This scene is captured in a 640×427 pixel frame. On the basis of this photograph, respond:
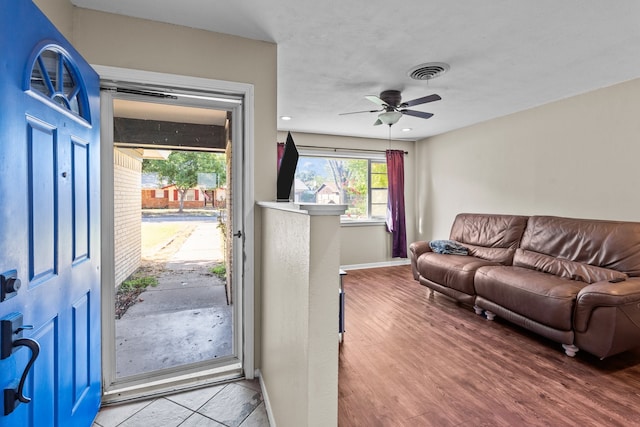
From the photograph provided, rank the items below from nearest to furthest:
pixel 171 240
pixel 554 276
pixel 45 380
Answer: pixel 45 380 < pixel 171 240 < pixel 554 276

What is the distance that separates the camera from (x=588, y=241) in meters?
2.91

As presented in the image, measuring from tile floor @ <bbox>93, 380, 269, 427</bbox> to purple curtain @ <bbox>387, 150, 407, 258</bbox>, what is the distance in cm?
413

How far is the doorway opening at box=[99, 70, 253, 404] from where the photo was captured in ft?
6.32

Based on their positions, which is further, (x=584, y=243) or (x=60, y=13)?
(x=584, y=243)

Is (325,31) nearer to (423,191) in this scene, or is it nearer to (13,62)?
(13,62)

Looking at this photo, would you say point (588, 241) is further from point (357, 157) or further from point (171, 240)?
point (171, 240)

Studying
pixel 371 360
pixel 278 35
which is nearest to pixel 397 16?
pixel 278 35

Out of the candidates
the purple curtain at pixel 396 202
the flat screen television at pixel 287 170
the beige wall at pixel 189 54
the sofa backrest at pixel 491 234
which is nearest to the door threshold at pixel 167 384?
the beige wall at pixel 189 54

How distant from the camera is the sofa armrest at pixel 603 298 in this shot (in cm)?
217

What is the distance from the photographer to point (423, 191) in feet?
18.8

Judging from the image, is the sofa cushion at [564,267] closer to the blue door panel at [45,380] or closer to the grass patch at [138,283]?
the grass patch at [138,283]

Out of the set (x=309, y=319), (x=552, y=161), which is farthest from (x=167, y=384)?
(x=552, y=161)

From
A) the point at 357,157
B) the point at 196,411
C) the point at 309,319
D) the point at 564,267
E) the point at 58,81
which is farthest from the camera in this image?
the point at 357,157

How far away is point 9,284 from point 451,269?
11.9 feet
